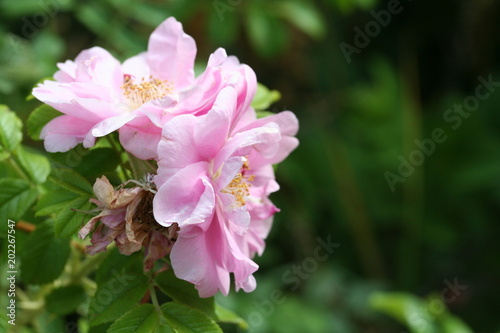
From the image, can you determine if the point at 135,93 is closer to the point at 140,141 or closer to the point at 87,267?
the point at 140,141

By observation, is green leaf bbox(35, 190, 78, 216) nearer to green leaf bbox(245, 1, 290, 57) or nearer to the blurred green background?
green leaf bbox(245, 1, 290, 57)

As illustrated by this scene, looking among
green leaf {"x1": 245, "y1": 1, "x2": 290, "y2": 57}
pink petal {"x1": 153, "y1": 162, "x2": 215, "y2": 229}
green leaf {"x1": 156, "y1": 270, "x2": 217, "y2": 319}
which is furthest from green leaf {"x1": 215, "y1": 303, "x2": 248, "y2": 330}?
green leaf {"x1": 245, "y1": 1, "x2": 290, "y2": 57}

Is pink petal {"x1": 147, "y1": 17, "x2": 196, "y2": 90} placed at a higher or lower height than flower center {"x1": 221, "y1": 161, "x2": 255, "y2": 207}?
higher

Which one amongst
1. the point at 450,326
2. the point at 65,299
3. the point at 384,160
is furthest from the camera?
the point at 384,160

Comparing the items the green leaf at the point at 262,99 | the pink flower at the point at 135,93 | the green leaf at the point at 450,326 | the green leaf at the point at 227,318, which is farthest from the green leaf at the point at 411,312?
the pink flower at the point at 135,93

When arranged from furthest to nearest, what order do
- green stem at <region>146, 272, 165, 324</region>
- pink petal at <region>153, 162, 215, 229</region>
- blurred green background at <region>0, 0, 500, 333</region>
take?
1. blurred green background at <region>0, 0, 500, 333</region>
2. green stem at <region>146, 272, 165, 324</region>
3. pink petal at <region>153, 162, 215, 229</region>

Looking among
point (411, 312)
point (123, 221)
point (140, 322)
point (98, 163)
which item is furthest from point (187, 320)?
point (411, 312)

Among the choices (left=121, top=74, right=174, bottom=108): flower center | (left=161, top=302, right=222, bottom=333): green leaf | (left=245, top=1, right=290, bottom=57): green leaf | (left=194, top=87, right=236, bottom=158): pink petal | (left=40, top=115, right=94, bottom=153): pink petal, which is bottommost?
(left=245, top=1, right=290, bottom=57): green leaf
